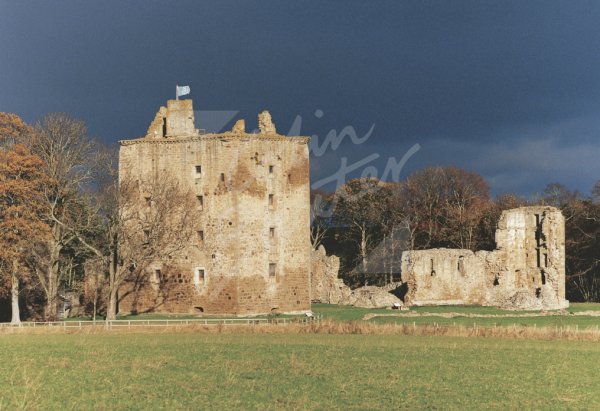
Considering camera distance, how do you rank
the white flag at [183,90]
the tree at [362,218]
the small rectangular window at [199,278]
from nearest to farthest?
the small rectangular window at [199,278] < the white flag at [183,90] < the tree at [362,218]

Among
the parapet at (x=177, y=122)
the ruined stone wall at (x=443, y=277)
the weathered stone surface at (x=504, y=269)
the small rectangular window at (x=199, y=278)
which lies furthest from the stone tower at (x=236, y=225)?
the weathered stone surface at (x=504, y=269)

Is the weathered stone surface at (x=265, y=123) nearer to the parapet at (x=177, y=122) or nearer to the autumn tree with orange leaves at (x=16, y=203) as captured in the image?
the parapet at (x=177, y=122)

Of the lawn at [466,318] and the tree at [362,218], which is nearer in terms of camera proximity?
the lawn at [466,318]

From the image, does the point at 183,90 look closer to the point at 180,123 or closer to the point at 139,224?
the point at 180,123

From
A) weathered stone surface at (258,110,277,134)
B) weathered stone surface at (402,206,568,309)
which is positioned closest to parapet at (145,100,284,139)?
weathered stone surface at (258,110,277,134)

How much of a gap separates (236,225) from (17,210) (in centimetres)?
1149

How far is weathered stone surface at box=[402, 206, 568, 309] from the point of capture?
47.6 m

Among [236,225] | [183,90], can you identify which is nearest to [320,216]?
[183,90]

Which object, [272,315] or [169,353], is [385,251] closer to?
[272,315]

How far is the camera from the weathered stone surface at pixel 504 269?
47.6 metres

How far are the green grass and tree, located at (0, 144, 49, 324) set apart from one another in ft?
27.3

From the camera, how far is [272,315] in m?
41.3

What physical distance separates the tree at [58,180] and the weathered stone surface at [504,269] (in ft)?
64.1

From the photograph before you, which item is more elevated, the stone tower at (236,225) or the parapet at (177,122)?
the parapet at (177,122)
